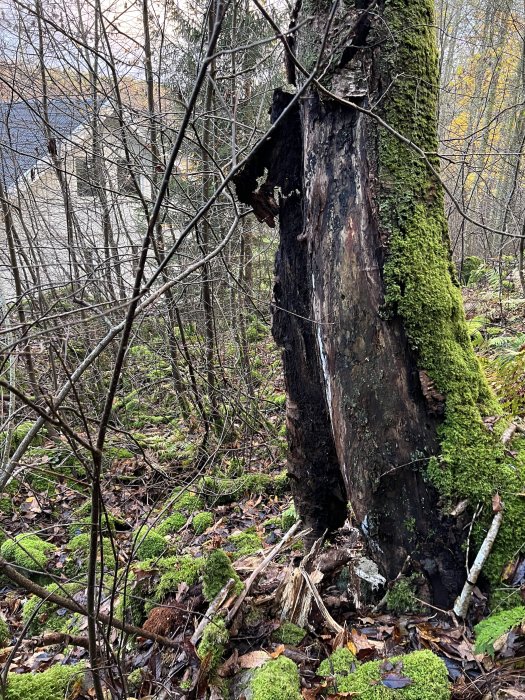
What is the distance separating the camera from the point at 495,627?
1.79m

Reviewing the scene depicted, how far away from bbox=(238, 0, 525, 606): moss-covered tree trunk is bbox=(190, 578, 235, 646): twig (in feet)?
2.71

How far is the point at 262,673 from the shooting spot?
1.96 metres

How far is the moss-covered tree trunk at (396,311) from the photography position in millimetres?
2297

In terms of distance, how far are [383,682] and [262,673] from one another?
514 mm

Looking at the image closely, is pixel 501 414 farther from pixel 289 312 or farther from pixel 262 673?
pixel 262 673

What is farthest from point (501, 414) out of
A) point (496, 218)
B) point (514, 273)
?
point (496, 218)

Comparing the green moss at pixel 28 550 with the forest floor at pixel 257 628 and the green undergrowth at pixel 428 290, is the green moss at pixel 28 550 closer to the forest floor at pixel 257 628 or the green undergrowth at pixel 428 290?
the forest floor at pixel 257 628

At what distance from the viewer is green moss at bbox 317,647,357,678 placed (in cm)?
199

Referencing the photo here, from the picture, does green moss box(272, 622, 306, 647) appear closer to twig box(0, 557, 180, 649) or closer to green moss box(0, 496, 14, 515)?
twig box(0, 557, 180, 649)

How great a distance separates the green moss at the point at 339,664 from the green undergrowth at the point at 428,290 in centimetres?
86

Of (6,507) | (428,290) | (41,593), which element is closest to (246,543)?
(41,593)

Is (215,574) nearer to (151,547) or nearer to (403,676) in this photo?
(403,676)

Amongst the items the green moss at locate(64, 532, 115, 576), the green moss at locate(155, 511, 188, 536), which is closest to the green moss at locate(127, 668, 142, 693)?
the green moss at locate(64, 532, 115, 576)

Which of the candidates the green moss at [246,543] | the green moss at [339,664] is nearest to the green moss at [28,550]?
the green moss at [246,543]
